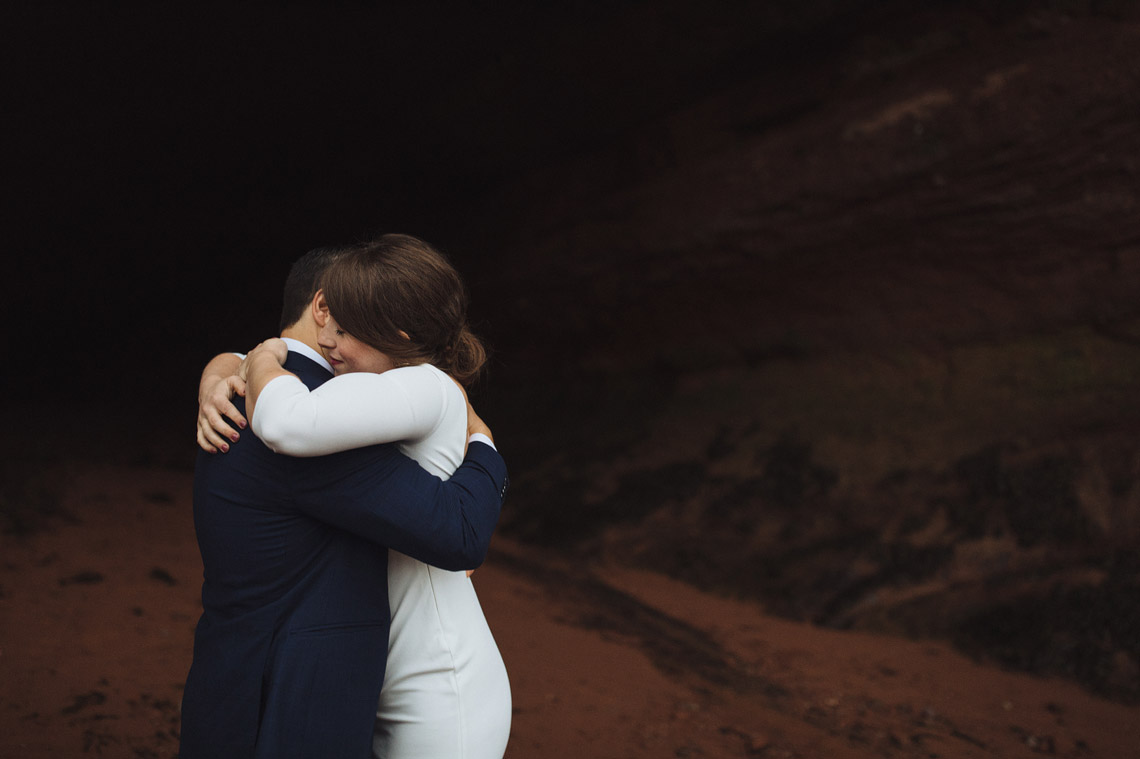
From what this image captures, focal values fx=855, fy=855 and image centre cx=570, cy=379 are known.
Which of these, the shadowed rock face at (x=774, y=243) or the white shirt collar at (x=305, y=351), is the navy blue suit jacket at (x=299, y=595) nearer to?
the white shirt collar at (x=305, y=351)

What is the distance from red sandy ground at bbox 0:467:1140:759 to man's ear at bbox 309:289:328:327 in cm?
274

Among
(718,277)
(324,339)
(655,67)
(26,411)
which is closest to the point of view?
(324,339)

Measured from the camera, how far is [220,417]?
4.99 feet

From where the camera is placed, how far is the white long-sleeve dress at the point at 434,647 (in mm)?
1470

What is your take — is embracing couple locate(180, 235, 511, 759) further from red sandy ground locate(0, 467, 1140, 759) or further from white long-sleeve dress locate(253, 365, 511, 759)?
red sandy ground locate(0, 467, 1140, 759)

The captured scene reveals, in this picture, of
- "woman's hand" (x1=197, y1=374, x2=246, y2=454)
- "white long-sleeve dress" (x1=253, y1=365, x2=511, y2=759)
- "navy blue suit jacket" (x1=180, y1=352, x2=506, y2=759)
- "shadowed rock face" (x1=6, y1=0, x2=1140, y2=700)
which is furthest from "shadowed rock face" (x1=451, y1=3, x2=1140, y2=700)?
"woman's hand" (x1=197, y1=374, x2=246, y2=454)

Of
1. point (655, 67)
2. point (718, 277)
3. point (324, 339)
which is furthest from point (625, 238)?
point (324, 339)

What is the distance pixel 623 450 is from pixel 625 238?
6.82 ft

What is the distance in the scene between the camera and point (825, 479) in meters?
7.04

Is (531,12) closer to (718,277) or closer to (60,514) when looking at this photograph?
(718,277)

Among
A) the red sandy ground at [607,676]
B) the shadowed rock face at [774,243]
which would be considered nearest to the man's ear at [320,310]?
the red sandy ground at [607,676]

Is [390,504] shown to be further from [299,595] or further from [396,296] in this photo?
[396,296]

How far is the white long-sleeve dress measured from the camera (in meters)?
1.47

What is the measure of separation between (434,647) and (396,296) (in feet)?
2.08
